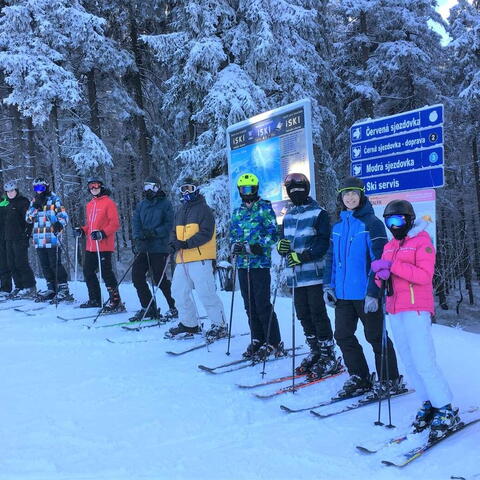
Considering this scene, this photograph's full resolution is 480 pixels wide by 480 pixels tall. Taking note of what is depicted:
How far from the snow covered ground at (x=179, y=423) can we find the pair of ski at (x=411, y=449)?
4 cm

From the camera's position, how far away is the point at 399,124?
21.7 feet

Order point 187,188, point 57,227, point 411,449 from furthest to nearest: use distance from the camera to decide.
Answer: point 57,227 < point 187,188 < point 411,449

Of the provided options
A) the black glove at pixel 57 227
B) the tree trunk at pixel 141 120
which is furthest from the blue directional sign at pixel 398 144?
the tree trunk at pixel 141 120

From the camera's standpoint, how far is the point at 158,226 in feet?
23.9

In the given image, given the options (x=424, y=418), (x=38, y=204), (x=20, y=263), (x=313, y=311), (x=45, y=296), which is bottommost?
(x=424, y=418)

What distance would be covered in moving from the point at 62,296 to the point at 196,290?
13.4 feet

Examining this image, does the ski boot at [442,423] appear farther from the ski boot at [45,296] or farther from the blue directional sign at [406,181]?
the ski boot at [45,296]

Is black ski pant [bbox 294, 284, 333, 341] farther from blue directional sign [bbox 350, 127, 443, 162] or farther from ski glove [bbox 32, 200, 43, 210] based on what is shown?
ski glove [bbox 32, 200, 43, 210]

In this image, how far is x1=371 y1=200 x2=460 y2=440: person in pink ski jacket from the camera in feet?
11.1

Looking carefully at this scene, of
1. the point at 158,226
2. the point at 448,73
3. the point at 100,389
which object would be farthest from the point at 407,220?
the point at 448,73

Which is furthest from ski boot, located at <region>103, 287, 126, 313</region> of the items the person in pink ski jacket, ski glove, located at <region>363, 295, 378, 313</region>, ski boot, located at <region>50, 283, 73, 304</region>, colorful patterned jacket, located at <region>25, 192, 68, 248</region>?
the person in pink ski jacket

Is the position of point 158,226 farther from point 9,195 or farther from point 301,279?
point 9,195

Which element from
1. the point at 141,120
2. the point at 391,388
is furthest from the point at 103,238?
the point at 141,120

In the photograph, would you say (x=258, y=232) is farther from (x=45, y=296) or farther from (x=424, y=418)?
(x=45, y=296)
